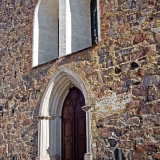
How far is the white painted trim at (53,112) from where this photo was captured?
7.32m

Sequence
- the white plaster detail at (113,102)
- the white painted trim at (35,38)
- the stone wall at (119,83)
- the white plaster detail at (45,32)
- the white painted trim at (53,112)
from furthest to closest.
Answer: the white plaster detail at (45,32) < the white painted trim at (35,38) < the white painted trim at (53,112) < the white plaster detail at (113,102) < the stone wall at (119,83)

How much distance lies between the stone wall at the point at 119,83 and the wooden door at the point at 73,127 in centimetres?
71

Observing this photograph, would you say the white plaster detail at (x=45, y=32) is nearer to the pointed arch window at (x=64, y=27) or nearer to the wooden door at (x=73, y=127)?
the pointed arch window at (x=64, y=27)

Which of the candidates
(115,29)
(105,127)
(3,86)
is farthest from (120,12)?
(3,86)

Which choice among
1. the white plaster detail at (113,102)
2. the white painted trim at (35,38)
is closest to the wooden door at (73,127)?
the white plaster detail at (113,102)

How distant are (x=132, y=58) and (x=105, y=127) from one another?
144cm

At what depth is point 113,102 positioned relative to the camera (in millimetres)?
6020

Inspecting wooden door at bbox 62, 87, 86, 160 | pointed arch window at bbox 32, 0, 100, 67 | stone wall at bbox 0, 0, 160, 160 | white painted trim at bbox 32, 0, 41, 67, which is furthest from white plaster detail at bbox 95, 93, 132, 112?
white painted trim at bbox 32, 0, 41, 67

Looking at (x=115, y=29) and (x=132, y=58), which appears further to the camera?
(x=115, y=29)

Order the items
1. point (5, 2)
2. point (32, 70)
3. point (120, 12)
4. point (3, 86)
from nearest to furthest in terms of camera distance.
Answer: point (120, 12) < point (32, 70) < point (3, 86) < point (5, 2)

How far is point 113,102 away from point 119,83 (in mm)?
388

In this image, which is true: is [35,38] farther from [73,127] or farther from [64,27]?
[73,127]

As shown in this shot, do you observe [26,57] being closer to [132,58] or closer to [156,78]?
[132,58]

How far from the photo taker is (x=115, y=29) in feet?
20.6
